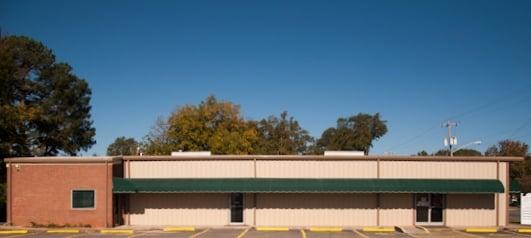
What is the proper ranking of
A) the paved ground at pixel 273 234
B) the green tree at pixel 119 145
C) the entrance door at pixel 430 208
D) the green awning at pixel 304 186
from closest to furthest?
the paved ground at pixel 273 234, the green awning at pixel 304 186, the entrance door at pixel 430 208, the green tree at pixel 119 145

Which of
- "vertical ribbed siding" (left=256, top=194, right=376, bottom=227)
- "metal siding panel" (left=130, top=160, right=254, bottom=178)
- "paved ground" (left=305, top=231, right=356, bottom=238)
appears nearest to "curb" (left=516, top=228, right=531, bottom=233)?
"vertical ribbed siding" (left=256, top=194, right=376, bottom=227)

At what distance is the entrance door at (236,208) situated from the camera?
28.0 metres

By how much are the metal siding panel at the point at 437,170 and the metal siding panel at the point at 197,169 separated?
677 cm

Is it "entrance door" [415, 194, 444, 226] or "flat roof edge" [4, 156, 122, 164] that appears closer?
"flat roof edge" [4, 156, 122, 164]

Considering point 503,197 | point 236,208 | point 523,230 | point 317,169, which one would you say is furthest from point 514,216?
point 236,208

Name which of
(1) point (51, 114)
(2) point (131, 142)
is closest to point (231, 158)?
(1) point (51, 114)

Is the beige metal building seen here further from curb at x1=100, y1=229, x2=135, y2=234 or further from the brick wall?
curb at x1=100, y1=229, x2=135, y2=234

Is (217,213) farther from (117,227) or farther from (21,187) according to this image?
(21,187)

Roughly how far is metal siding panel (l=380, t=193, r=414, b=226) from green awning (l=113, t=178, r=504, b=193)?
1.14 meters

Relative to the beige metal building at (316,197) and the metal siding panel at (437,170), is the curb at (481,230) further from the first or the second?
the metal siding panel at (437,170)

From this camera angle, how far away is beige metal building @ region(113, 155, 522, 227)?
27.7 metres

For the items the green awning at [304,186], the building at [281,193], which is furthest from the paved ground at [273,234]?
the building at [281,193]

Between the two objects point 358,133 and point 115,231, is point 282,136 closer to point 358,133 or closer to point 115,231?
point 358,133

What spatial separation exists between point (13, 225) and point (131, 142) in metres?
136
